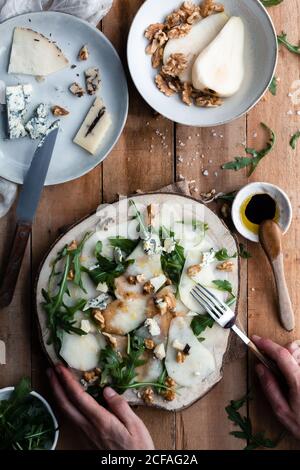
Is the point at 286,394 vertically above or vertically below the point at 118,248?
below

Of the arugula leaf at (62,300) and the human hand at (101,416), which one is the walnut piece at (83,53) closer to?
the arugula leaf at (62,300)

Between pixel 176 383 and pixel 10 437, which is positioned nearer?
pixel 10 437

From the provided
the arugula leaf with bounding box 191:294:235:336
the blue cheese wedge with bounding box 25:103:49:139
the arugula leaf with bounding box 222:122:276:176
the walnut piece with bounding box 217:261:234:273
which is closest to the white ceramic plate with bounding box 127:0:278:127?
the arugula leaf with bounding box 222:122:276:176

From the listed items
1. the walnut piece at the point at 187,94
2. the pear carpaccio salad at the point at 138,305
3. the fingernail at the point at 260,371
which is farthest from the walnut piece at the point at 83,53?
the fingernail at the point at 260,371

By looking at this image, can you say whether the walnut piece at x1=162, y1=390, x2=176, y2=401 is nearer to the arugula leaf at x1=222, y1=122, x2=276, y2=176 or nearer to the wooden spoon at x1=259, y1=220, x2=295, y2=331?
the wooden spoon at x1=259, y1=220, x2=295, y2=331

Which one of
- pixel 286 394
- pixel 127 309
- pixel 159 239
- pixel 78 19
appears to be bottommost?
pixel 286 394

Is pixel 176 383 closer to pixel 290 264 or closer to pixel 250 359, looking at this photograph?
pixel 250 359

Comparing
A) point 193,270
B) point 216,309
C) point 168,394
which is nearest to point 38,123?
point 193,270

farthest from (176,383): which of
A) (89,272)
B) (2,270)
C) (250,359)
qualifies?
(2,270)
